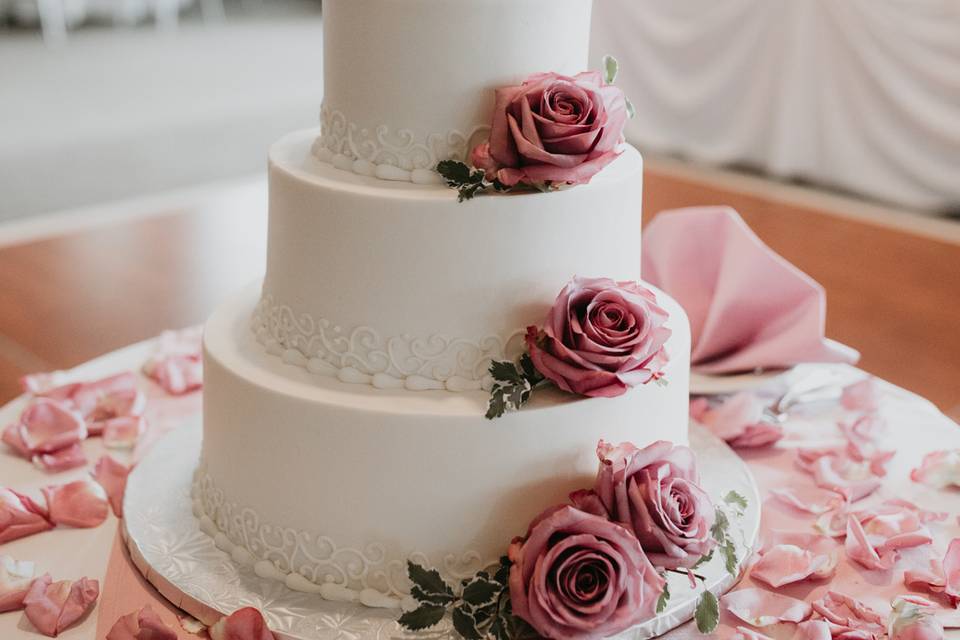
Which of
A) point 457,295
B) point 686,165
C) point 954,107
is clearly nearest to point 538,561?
point 457,295

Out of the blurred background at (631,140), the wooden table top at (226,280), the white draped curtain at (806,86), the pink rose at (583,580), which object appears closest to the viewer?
the pink rose at (583,580)

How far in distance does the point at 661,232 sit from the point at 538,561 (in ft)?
3.58

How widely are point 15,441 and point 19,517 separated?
0.30m

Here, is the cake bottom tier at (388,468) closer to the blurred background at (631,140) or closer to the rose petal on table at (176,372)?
the rose petal on table at (176,372)

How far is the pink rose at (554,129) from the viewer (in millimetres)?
1408

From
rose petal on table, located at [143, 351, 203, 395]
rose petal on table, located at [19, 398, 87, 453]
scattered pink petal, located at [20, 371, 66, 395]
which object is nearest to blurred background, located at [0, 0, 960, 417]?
scattered pink petal, located at [20, 371, 66, 395]

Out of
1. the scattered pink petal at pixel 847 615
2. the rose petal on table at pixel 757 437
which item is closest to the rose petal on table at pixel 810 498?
the rose petal on table at pixel 757 437

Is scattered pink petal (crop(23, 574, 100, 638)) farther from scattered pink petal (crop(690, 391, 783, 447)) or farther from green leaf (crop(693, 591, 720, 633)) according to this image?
scattered pink petal (crop(690, 391, 783, 447))

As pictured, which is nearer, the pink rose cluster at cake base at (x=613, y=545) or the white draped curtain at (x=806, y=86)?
the pink rose cluster at cake base at (x=613, y=545)

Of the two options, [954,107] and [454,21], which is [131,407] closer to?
[454,21]

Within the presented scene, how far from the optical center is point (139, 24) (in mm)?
6719

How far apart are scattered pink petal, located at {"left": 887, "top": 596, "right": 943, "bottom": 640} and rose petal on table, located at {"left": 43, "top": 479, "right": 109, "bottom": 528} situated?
1.20 meters

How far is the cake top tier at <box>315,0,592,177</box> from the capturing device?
1.46 metres

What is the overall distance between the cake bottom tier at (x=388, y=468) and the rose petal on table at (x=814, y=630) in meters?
0.33
